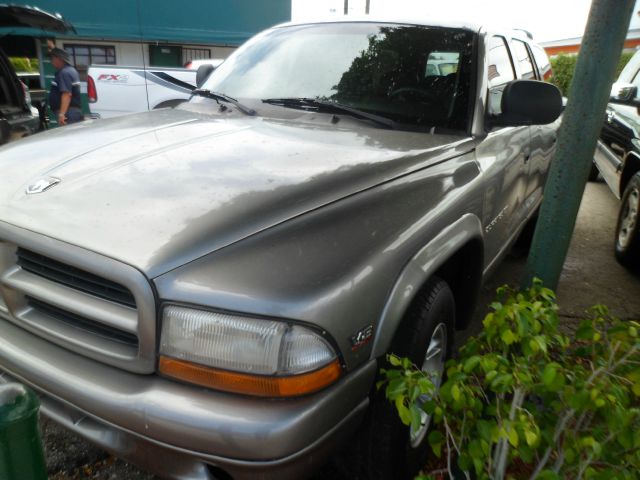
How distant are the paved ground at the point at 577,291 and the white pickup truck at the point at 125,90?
19.3 ft

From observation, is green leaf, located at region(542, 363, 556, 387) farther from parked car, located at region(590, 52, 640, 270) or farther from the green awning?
the green awning

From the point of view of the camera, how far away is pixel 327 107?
2662 millimetres

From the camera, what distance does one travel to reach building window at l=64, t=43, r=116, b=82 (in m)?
15.7

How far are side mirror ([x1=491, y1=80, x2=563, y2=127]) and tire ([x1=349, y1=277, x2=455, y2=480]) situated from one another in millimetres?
1081

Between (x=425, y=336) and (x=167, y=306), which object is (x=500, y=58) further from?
(x=167, y=306)

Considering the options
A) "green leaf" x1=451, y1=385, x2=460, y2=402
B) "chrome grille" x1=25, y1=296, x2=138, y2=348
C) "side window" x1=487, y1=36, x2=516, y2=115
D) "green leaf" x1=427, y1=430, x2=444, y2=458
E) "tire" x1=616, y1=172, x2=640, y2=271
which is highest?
"side window" x1=487, y1=36, x2=516, y2=115

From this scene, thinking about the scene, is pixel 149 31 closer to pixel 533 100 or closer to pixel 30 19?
pixel 30 19

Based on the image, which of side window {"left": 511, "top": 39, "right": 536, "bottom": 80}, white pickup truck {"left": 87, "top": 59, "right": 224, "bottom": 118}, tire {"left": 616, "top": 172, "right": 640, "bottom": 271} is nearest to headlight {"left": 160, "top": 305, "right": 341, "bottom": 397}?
side window {"left": 511, "top": 39, "right": 536, "bottom": 80}

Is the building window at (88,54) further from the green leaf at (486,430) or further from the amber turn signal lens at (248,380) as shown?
the green leaf at (486,430)

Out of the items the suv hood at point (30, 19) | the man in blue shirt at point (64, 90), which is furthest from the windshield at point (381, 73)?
the man in blue shirt at point (64, 90)

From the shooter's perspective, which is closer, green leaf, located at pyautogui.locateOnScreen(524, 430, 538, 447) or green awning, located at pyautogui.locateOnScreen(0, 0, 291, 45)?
green leaf, located at pyautogui.locateOnScreen(524, 430, 538, 447)

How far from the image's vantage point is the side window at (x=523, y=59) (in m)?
3.71

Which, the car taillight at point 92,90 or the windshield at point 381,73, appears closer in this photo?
the windshield at point 381,73

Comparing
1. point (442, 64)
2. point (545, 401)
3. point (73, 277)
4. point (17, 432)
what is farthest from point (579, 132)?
point (17, 432)
